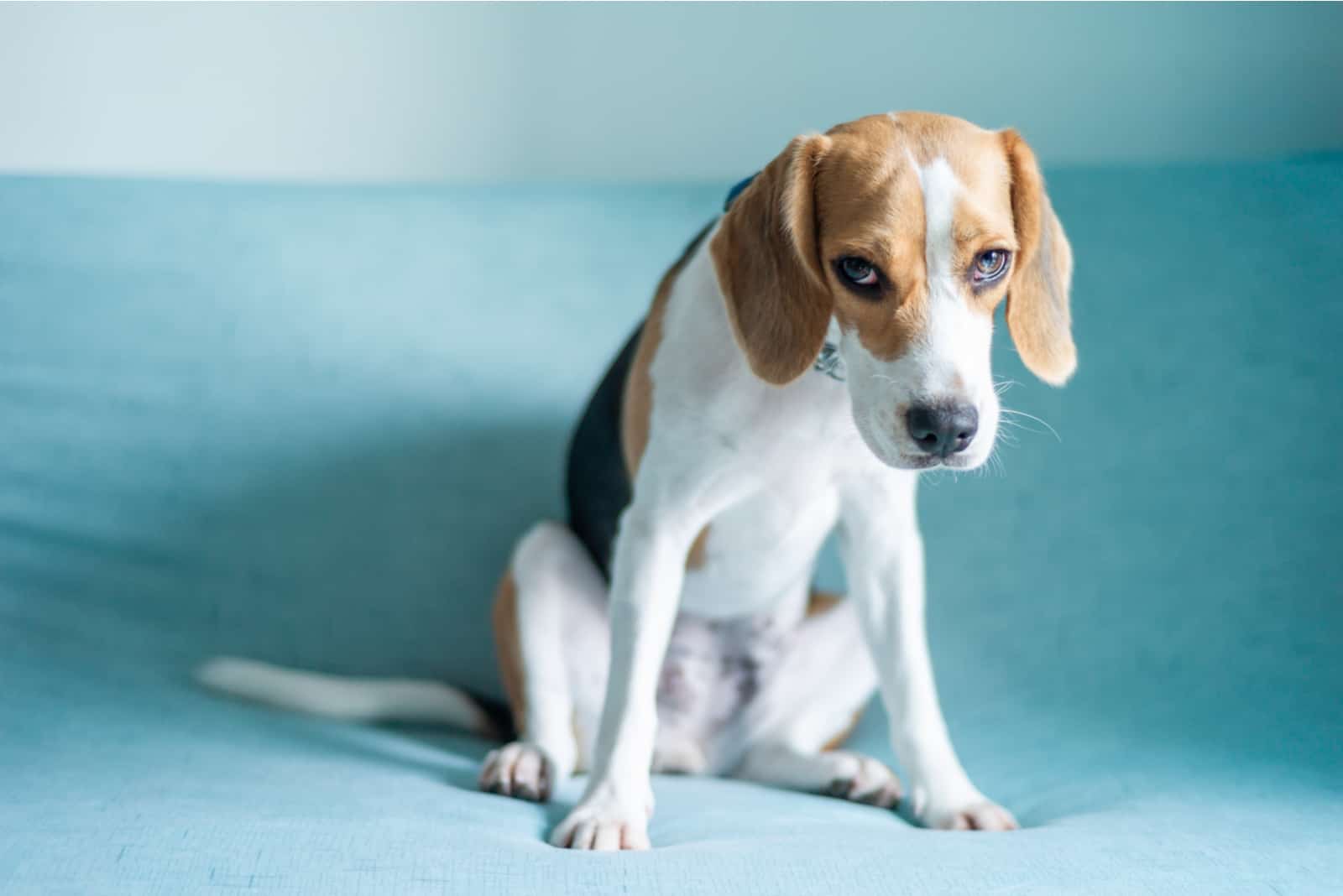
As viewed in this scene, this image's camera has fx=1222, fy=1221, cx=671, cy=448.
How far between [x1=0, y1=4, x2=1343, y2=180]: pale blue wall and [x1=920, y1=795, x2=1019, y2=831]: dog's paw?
1846 mm

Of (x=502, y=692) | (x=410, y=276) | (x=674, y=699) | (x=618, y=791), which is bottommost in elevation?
(x=502, y=692)

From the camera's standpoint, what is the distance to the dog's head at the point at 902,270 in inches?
56.5

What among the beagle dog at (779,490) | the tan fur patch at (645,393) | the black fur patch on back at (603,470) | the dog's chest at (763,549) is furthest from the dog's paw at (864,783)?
the black fur patch on back at (603,470)

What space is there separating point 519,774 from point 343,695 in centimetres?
52

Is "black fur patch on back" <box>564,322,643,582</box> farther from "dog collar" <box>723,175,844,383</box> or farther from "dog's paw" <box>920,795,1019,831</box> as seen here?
"dog's paw" <box>920,795,1019,831</box>

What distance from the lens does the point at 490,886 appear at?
1315 millimetres

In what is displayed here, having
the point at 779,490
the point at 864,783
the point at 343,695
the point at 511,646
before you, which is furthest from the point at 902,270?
the point at 343,695

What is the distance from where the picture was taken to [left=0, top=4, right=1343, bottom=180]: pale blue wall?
9.70ft

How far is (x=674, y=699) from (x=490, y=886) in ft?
2.70

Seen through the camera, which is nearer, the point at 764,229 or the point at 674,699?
the point at 764,229

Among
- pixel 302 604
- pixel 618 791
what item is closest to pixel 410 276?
pixel 302 604

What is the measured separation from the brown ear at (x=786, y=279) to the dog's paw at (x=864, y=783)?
0.71 metres

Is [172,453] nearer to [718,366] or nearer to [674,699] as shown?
[674,699]

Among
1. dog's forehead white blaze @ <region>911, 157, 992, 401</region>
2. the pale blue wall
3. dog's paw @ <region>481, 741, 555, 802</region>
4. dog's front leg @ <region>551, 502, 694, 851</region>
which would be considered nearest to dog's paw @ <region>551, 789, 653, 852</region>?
dog's front leg @ <region>551, 502, 694, 851</region>
